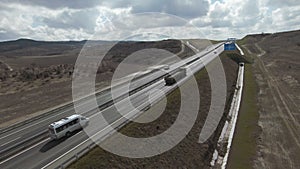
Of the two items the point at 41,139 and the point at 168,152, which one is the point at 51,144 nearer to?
the point at 41,139

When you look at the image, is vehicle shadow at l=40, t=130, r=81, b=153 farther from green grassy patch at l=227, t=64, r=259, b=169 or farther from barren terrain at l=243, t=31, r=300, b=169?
barren terrain at l=243, t=31, r=300, b=169

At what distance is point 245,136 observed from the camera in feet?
129

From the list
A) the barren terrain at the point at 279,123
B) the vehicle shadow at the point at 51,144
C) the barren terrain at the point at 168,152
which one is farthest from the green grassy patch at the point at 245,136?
the vehicle shadow at the point at 51,144

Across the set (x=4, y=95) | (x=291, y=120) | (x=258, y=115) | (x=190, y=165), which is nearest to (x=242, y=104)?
(x=258, y=115)

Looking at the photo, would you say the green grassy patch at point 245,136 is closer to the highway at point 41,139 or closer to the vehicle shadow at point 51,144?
the highway at point 41,139

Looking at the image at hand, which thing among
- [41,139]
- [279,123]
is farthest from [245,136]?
[41,139]

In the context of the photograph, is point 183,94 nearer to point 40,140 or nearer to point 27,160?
point 40,140

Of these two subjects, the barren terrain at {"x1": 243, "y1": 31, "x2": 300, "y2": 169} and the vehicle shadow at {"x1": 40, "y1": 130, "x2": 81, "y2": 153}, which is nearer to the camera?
the vehicle shadow at {"x1": 40, "y1": 130, "x2": 81, "y2": 153}

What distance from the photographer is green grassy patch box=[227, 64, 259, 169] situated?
3216 centimetres

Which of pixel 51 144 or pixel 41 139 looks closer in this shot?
pixel 51 144

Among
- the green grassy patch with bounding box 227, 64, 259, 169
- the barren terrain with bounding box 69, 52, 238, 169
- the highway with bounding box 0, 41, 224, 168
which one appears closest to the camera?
the barren terrain with bounding box 69, 52, 238, 169

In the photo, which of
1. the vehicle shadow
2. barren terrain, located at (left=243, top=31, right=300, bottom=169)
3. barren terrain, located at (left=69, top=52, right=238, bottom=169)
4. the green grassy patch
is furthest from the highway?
barren terrain, located at (left=243, top=31, right=300, bottom=169)

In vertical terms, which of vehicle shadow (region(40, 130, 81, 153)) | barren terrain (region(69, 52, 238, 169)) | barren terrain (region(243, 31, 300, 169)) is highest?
vehicle shadow (region(40, 130, 81, 153))

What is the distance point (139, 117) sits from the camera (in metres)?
36.0
